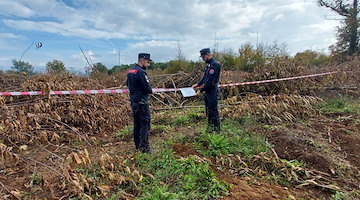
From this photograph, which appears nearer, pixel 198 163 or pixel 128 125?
pixel 198 163

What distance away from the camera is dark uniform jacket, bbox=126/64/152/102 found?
13.5ft

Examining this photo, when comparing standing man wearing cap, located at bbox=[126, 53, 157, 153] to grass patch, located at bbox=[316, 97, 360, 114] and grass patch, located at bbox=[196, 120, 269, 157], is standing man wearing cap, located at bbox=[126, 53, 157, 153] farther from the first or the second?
grass patch, located at bbox=[316, 97, 360, 114]

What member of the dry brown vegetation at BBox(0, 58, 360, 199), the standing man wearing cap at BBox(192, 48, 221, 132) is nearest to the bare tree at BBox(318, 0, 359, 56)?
the dry brown vegetation at BBox(0, 58, 360, 199)

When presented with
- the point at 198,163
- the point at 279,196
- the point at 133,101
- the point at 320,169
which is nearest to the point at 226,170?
the point at 198,163

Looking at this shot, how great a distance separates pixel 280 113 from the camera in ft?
20.2

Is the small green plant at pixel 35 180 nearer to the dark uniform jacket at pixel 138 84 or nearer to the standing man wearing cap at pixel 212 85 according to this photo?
the dark uniform jacket at pixel 138 84

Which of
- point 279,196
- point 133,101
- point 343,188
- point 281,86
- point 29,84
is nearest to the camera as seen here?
point 279,196

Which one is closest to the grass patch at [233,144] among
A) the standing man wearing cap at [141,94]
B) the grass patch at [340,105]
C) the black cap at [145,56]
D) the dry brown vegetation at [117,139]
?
the dry brown vegetation at [117,139]

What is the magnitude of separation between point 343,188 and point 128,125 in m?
5.02

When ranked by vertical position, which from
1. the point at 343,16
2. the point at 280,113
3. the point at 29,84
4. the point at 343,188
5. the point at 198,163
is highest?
the point at 343,16

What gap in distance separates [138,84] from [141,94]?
191mm

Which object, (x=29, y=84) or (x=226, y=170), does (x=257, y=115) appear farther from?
(x=29, y=84)

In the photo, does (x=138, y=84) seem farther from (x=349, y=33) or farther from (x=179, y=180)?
(x=349, y=33)

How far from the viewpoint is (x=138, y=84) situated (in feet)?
13.7
